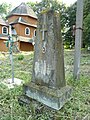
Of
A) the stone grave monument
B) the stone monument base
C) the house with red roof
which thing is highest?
the house with red roof

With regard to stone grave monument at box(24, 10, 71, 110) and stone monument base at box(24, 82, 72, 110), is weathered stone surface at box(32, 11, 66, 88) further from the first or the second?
stone monument base at box(24, 82, 72, 110)

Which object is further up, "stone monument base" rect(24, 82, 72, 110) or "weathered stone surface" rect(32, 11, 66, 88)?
"weathered stone surface" rect(32, 11, 66, 88)

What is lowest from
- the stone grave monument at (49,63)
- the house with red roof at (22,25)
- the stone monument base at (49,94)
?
the stone monument base at (49,94)

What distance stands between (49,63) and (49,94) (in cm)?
56

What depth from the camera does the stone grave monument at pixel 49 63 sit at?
111 inches

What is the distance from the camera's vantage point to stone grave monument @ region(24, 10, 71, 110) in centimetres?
281

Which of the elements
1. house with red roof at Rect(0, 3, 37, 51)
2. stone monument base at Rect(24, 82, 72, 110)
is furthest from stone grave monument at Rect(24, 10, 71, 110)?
house with red roof at Rect(0, 3, 37, 51)

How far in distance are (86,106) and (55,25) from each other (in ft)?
5.79

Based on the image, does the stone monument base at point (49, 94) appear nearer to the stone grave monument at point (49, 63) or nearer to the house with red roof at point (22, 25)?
the stone grave monument at point (49, 63)

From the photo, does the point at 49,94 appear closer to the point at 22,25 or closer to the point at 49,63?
the point at 49,63

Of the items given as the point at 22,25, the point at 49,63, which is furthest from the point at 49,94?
the point at 22,25

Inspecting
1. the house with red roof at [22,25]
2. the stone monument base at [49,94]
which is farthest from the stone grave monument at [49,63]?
the house with red roof at [22,25]

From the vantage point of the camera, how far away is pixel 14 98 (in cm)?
350

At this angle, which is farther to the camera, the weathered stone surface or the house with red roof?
the house with red roof
